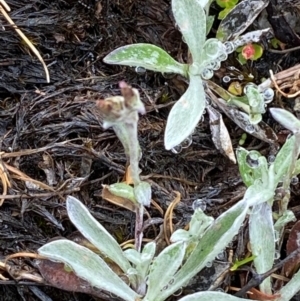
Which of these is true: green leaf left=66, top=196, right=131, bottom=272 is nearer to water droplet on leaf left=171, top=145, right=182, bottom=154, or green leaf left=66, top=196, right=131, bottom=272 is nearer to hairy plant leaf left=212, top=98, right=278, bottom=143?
water droplet on leaf left=171, top=145, right=182, bottom=154

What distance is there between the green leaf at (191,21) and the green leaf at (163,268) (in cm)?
42

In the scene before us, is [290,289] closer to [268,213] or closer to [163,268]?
[268,213]

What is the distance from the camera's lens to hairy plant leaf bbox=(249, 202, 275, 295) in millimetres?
1255

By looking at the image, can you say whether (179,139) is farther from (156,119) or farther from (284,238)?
(284,238)

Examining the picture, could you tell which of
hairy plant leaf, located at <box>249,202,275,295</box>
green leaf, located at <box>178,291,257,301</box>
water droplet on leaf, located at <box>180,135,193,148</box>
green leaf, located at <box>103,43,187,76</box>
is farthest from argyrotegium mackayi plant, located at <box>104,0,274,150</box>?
green leaf, located at <box>178,291,257,301</box>

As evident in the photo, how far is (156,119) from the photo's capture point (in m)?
1.44

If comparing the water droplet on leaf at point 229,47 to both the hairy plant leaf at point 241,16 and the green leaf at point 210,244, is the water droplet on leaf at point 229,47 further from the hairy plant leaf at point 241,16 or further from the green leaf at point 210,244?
the green leaf at point 210,244

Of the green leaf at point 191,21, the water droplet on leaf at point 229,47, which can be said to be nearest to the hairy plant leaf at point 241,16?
the water droplet on leaf at point 229,47

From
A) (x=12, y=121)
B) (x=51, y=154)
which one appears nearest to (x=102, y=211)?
(x=51, y=154)

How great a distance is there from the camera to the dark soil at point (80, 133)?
1.36 meters

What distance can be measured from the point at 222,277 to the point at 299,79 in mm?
464

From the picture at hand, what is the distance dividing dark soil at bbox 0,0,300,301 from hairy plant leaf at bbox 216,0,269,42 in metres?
0.08

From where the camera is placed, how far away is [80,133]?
4.67 feet

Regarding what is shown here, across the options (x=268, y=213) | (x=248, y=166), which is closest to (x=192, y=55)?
(x=248, y=166)
